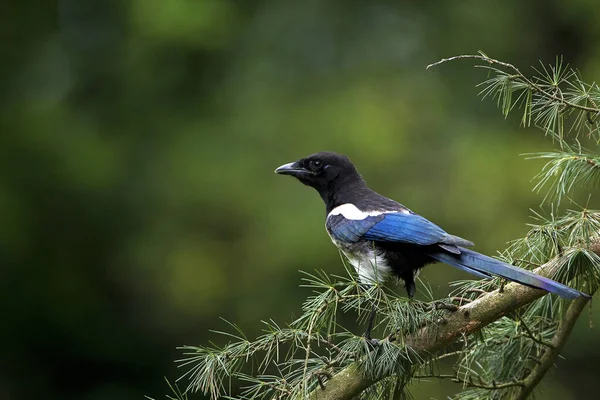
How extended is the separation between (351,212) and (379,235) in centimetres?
29

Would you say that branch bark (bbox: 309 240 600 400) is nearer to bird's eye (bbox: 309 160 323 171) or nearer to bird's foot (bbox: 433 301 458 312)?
bird's foot (bbox: 433 301 458 312)

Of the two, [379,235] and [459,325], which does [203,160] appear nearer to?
[379,235]

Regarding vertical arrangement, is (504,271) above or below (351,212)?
above

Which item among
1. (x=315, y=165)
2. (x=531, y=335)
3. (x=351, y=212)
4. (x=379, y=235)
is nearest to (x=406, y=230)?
(x=379, y=235)

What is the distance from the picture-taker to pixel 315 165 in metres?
3.65

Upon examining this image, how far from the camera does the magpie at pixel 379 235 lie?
258 centimetres

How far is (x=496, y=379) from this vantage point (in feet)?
8.88

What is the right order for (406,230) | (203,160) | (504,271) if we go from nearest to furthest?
(504,271), (406,230), (203,160)

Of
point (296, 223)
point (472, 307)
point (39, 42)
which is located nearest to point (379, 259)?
point (472, 307)

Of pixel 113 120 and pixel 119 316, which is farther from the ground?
pixel 113 120

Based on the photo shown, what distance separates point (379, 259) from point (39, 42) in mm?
5989

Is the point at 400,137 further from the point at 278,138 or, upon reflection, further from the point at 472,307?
the point at 472,307

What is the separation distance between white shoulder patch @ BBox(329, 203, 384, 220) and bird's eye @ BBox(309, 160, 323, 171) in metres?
0.24

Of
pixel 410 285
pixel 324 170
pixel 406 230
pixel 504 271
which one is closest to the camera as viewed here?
pixel 504 271
